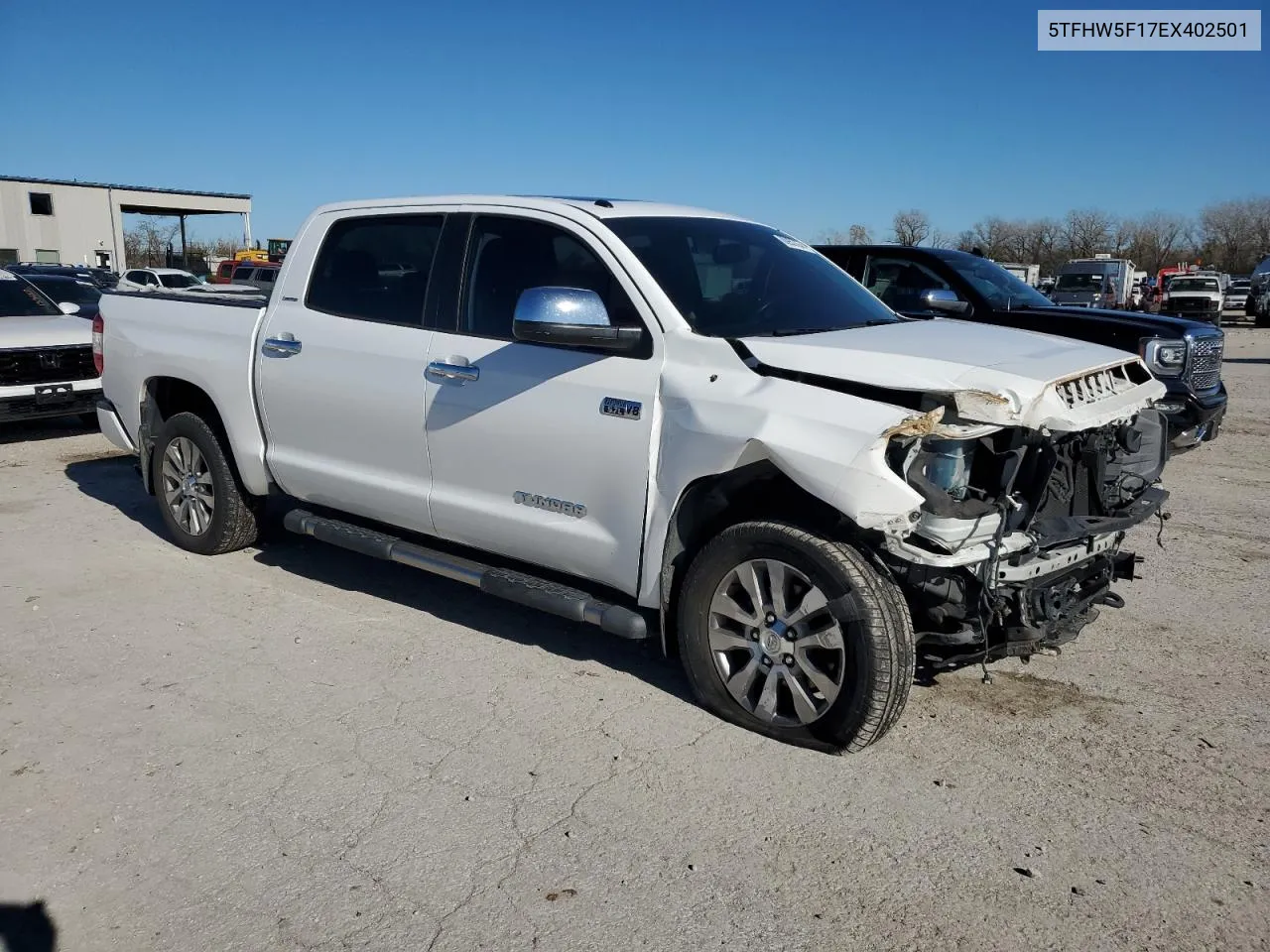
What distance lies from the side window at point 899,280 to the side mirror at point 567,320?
238 inches

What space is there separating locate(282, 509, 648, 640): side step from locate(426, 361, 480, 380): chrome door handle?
85 cm

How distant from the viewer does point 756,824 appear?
3.44 metres

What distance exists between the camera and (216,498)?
6.14 metres

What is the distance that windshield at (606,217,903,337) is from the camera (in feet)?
14.3

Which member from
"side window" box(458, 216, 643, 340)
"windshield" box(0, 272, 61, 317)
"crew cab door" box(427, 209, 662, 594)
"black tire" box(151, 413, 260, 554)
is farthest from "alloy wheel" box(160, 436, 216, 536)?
"windshield" box(0, 272, 61, 317)

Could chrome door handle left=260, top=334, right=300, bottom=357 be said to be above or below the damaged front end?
above

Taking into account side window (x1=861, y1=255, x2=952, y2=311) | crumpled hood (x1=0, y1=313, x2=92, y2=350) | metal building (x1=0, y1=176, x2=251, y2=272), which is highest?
metal building (x1=0, y1=176, x2=251, y2=272)

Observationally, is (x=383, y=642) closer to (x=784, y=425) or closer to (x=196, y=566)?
(x=196, y=566)

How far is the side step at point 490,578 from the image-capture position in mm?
4180

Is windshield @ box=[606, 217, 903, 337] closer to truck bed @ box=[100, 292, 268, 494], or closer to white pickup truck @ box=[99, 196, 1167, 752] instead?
white pickup truck @ box=[99, 196, 1167, 752]

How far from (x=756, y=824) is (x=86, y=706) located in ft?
9.26

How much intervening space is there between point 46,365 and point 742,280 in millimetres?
8148

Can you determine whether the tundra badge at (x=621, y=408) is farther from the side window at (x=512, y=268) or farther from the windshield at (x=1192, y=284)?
the windshield at (x=1192, y=284)

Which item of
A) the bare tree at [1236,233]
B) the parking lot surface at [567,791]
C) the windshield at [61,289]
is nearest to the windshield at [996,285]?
the parking lot surface at [567,791]
